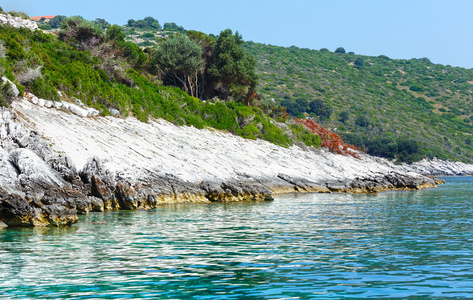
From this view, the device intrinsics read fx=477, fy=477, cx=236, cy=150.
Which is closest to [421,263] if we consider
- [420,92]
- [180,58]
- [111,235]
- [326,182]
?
[111,235]

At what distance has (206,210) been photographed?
92.2 feet

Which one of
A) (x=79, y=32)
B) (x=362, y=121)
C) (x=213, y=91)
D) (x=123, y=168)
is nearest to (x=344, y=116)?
(x=362, y=121)

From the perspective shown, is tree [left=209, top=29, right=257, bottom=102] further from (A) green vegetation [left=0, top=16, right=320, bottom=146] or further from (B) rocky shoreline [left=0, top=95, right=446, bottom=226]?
(B) rocky shoreline [left=0, top=95, right=446, bottom=226]

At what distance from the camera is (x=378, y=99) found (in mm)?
142000

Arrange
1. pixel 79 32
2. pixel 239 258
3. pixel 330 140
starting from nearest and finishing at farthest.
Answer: pixel 239 258 → pixel 79 32 → pixel 330 140

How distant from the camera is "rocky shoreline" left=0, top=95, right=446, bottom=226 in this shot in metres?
22.1

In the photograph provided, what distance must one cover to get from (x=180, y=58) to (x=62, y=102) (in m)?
24.8

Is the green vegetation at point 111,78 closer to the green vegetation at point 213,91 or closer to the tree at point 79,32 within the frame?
the tree at point 79,32

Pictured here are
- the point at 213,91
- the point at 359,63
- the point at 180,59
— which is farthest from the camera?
the point at 359,63

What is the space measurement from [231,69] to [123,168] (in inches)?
1348

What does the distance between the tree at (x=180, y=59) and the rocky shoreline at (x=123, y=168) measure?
12.3 metres

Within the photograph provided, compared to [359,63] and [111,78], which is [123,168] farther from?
[359,63]

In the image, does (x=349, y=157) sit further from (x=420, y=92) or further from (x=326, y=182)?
(x=420, y=92)

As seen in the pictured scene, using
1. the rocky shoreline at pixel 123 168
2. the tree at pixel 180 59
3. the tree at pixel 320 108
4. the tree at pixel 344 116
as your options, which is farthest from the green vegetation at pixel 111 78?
the tree at pixel 344 116
